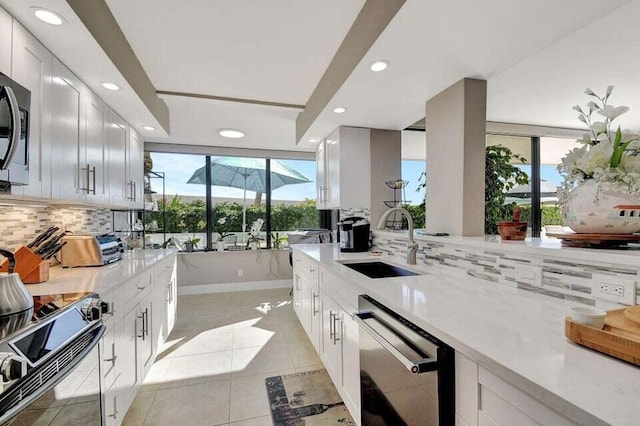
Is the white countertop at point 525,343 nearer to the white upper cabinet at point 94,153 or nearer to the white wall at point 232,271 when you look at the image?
the white upper cabinet at point 94,153

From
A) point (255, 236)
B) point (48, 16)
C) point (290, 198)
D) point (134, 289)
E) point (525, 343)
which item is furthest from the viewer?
point (290, 198)


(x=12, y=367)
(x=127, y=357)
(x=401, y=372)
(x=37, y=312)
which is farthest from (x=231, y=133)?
(x=401, y=372)

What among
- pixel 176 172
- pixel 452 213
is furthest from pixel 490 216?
pixel 176 172

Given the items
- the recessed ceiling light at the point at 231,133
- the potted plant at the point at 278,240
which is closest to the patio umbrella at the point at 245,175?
the potted plant at the point at 278,240

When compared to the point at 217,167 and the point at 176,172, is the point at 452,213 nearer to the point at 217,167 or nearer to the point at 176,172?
the point at 217,167

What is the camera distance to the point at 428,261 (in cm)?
202

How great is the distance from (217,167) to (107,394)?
389cm

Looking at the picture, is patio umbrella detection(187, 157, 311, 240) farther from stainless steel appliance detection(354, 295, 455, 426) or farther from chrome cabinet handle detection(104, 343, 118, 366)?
stainless steel appliance detection(354, 295, 455, 426)

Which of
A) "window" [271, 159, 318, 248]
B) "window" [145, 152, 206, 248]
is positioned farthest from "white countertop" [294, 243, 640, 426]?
"window" [145, 152, 206, 248]

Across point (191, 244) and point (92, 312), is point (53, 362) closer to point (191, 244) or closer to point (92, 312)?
point (92, 312)

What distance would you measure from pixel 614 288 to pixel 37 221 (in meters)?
3.25

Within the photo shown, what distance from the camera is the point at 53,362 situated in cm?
98

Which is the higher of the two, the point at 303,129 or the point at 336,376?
the point at 303,129

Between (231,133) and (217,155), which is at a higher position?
(231,133)
